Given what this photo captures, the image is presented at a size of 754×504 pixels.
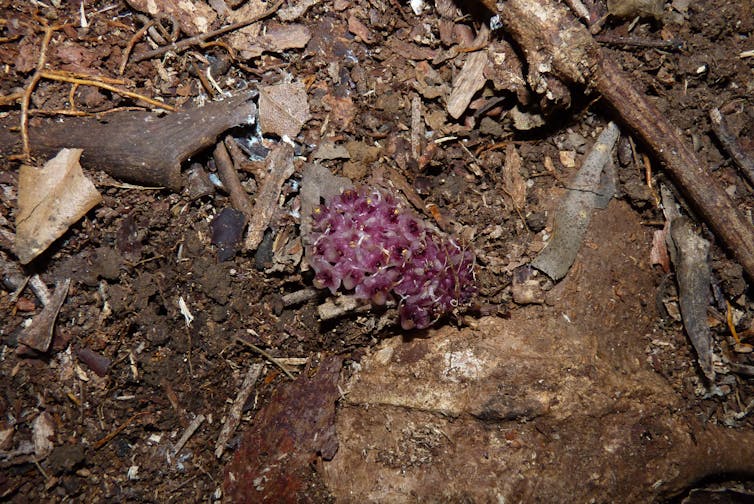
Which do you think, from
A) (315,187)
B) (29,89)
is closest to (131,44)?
(29,89)

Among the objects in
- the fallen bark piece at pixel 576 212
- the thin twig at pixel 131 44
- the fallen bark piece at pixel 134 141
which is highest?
the thin twig at pixel 131 44

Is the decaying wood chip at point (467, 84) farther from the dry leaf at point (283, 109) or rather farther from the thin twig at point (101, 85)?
the thin twig at point (101, 85)

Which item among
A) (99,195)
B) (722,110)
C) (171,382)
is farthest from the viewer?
(722,110)

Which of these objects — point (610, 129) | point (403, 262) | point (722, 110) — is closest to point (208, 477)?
point (403, 262)

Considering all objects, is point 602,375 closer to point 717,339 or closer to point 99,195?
point 717,339

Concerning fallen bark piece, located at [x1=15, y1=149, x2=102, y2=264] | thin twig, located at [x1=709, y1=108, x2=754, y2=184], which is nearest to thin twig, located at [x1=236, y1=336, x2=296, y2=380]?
fallen bark piece, located at [x1=15, y1=149, x2=102, y2=264]

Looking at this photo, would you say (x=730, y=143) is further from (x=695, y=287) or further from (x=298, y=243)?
(x=298, y=243)

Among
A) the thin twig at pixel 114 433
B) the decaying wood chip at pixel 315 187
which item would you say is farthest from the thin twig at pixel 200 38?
the thin twig at pixel 114 433
